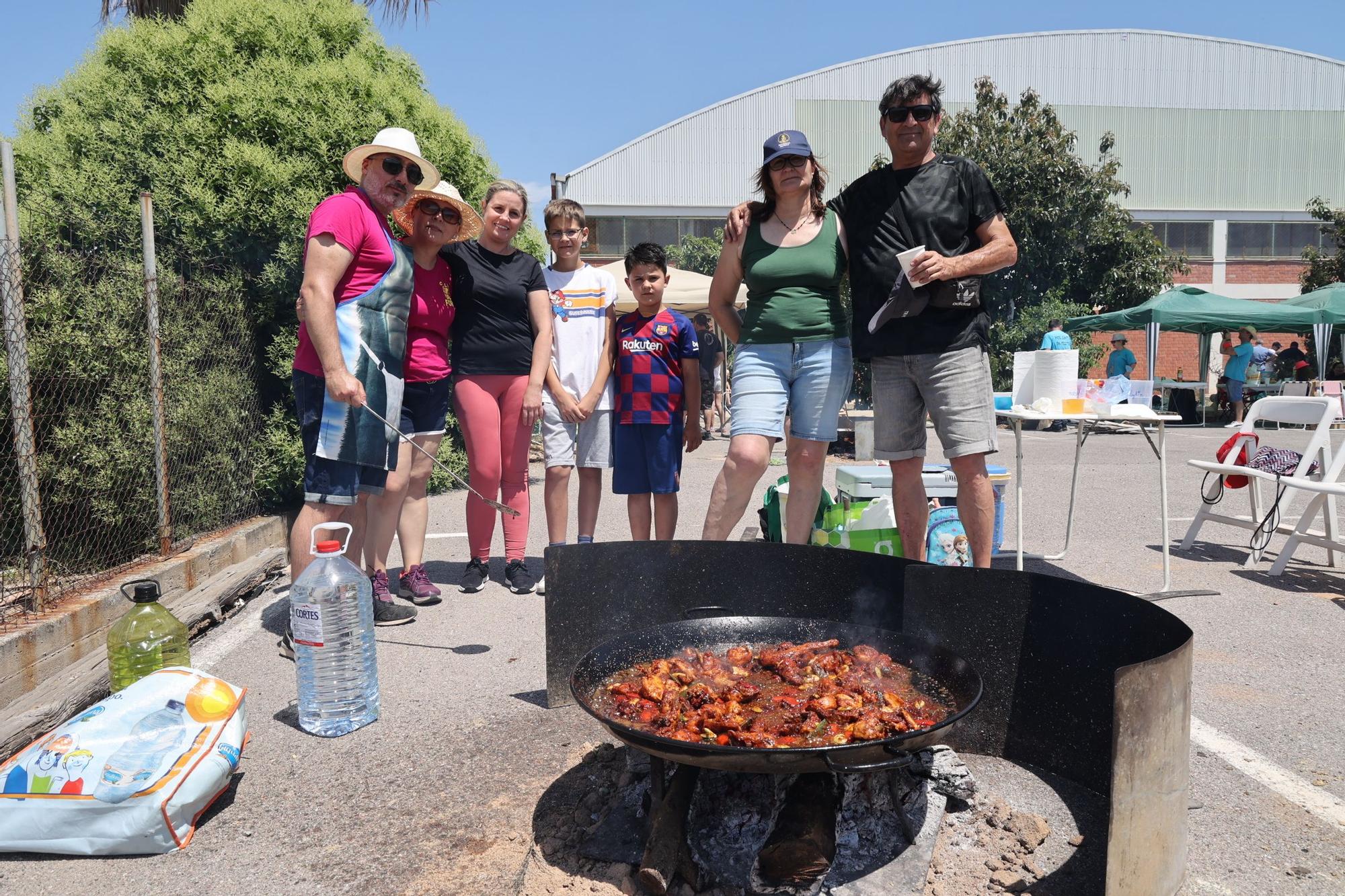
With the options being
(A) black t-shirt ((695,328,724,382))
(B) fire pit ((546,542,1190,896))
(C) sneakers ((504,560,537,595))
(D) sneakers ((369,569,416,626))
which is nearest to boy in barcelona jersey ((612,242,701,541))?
(C) sneakers ((504,560,537,595))

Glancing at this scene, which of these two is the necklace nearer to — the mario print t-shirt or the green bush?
the mario print t-shirt

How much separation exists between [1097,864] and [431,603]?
11.9 ft

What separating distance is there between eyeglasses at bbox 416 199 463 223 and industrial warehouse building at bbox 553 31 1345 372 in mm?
30872

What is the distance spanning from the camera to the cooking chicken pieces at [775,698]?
2.40 m

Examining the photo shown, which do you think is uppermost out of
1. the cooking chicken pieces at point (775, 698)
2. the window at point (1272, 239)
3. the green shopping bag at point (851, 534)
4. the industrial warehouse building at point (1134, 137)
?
the industrial warehouse building at point (1134, 137)

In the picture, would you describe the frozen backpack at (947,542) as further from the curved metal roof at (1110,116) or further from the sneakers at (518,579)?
the curved metal roof at (1110,116)

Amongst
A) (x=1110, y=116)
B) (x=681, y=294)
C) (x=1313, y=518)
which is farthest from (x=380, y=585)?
(x=1110, y=116)

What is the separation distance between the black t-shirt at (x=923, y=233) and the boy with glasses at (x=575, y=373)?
161 centimetres

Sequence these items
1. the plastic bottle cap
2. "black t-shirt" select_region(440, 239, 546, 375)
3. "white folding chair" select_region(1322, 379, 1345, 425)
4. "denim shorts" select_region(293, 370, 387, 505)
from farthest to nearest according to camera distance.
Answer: "white folding chair" select_region(1322, 379, 1345, 425) → "black t-shirt" select_region(440, 239, 546, 375) → "denim shorts" select_region(293, 370, 387, 505) → the plastic bottle cap

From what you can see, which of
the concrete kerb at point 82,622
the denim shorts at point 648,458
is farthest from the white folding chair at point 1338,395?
the concrete kerb at point 82,622

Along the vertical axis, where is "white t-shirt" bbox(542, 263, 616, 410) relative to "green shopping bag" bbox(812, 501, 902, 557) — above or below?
above

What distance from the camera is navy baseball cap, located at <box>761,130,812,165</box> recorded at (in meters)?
3.88

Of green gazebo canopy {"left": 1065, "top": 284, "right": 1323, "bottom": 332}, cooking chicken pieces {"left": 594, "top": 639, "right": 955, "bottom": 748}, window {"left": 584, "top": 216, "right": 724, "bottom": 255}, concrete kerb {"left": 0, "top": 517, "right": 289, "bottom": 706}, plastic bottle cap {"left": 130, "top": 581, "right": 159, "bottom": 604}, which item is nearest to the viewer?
cooking chicken pieces {"left": 594, "top": 639, "right": 955, "bottom": 748}

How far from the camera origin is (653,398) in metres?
4.89
